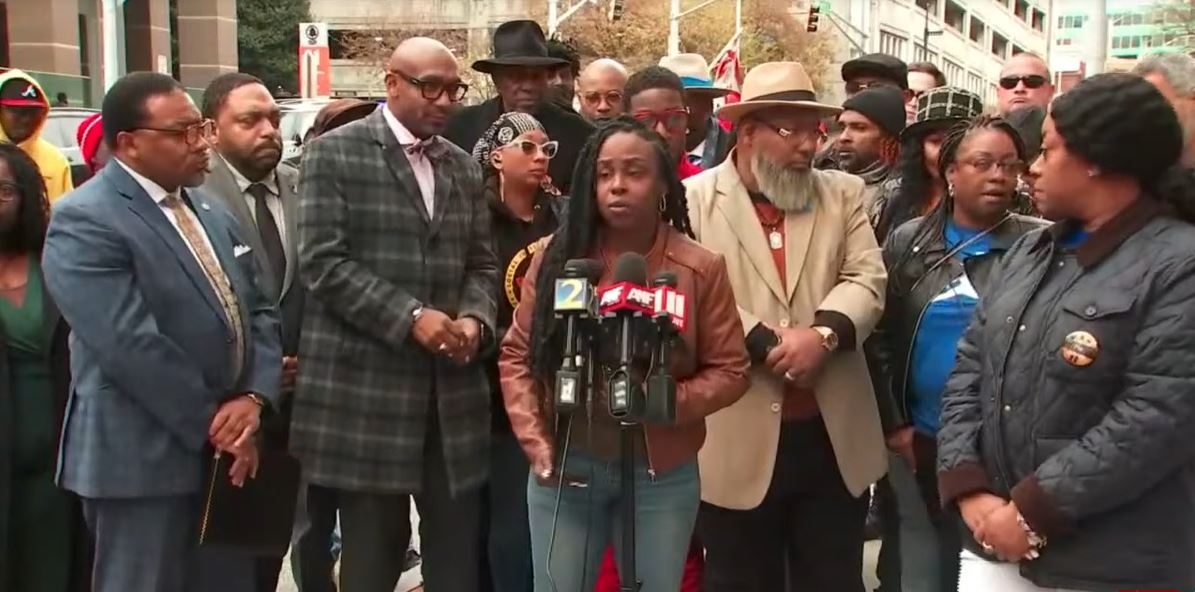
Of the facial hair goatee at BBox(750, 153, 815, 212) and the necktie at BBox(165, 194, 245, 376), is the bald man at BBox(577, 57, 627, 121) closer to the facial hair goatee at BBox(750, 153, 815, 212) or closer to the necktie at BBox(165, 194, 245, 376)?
the facial hair goatee at BBox(750, 153, 815, 212)

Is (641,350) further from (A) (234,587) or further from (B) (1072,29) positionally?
(B) (1072,29)

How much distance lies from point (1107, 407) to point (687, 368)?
1.19 m

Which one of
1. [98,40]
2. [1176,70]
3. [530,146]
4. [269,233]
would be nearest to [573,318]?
[530,146]

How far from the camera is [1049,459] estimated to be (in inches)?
113

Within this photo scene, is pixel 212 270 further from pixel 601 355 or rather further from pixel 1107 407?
pixel 1107 407

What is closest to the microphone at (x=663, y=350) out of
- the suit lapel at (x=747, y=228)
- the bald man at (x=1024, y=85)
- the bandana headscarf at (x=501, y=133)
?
the suit lapel at (x=747, y=228)

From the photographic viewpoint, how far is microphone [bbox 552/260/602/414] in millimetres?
2840

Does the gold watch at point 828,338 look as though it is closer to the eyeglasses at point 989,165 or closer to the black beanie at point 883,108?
the eyeglasses at point 989,165

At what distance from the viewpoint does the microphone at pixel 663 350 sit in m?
2.90

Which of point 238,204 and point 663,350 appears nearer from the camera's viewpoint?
point 663,350

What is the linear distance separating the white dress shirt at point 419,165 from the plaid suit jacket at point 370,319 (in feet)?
0.08

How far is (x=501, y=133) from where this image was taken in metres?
4.82

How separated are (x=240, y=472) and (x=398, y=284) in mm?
830

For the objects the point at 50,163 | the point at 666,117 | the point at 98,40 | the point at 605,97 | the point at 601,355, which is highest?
the point at 98,40
